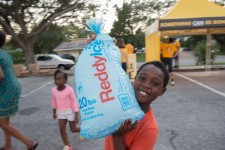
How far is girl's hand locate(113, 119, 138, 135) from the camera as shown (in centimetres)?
134

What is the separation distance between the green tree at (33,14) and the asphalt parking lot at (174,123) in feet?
36.7

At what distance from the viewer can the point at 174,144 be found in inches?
150

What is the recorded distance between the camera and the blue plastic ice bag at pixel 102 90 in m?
1.33

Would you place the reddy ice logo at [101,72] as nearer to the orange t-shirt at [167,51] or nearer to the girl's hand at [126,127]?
the girl's hand at [126,127]

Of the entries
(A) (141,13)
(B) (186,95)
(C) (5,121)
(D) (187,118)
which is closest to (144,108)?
(C) (5,121)

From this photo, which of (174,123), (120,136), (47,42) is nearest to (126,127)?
(120,136)

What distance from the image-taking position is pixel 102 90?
Answer: 138cm

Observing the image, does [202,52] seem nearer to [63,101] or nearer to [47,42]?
[63,101]

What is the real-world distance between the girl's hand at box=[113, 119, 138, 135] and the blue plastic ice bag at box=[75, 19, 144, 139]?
0.02 m

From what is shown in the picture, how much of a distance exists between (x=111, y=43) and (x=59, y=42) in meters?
50.1

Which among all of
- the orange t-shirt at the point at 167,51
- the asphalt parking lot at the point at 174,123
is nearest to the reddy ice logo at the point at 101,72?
the asphalt parking lot at the point at 174,123

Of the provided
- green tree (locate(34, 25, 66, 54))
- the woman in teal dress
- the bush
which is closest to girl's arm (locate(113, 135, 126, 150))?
the woman in teal dress

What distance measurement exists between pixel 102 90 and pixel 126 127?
0.76ft

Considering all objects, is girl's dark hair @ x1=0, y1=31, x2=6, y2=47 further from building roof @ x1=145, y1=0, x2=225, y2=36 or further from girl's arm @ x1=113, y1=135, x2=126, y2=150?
building roof @ x1=145, y1=0, x2=225, y2=36
